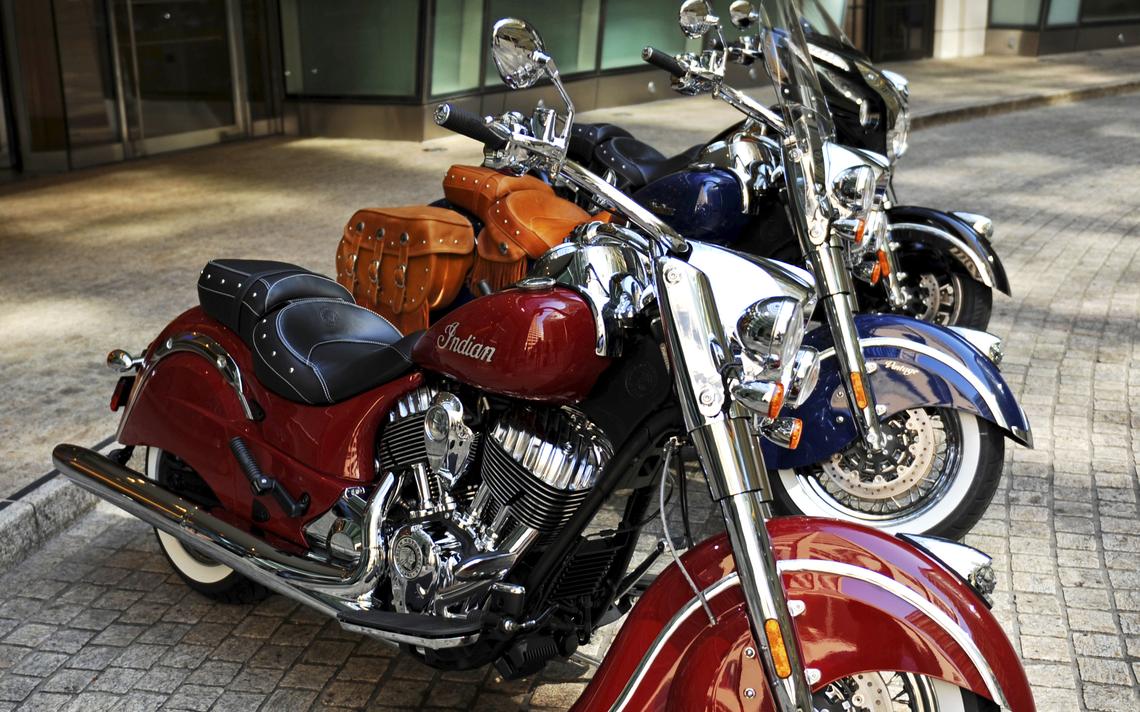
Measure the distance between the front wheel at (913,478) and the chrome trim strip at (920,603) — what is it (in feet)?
4.43

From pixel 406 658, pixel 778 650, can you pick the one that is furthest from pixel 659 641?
pixel 406 658

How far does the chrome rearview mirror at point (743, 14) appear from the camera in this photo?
3945 mm

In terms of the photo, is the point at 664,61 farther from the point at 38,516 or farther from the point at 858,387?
the point at 38,516

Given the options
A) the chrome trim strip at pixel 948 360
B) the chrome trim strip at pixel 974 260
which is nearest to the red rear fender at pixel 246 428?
the chrome trim strip at pixel 948 360

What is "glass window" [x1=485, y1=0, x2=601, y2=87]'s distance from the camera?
13.9 m

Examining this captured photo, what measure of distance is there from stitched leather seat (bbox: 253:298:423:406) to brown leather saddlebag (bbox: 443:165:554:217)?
5.73 feet

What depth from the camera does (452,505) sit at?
2.95 metres

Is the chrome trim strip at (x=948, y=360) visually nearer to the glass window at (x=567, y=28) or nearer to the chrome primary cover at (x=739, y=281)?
the chrome primary cover at (x=739, y=281)

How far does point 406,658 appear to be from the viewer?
3.51 m

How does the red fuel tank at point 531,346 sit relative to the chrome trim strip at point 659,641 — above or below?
above

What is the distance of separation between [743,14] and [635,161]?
1639mm

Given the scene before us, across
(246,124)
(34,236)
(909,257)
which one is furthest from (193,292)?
(246,124)

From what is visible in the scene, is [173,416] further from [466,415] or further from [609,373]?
[609,373]

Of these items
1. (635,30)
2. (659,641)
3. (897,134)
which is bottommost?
(659,641)
